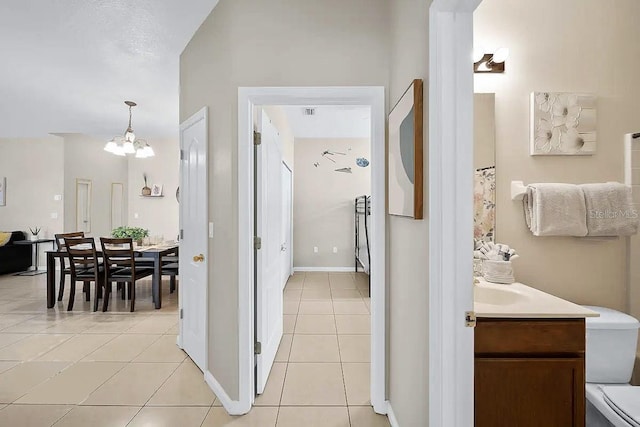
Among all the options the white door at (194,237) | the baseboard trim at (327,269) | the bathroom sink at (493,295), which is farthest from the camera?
the baseboard trim at (327,269)

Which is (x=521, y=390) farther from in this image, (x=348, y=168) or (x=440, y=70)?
(x=348, y=168)

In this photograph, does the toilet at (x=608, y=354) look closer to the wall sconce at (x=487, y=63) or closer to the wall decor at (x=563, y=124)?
the wall decor at (x=563, y=124)

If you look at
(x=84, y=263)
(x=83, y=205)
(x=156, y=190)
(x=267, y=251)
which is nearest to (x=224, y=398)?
(x=267, y=251)

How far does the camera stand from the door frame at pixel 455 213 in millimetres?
1246

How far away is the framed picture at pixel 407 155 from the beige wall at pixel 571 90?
2.36 ft

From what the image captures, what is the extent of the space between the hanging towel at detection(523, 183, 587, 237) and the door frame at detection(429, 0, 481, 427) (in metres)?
0.98

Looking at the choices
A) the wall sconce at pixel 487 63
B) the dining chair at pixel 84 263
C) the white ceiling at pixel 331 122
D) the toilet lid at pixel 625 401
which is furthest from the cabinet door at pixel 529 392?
the dining chair at pixel 84 263

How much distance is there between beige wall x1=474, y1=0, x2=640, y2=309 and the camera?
199 cm

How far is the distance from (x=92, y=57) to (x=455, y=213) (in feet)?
12.5

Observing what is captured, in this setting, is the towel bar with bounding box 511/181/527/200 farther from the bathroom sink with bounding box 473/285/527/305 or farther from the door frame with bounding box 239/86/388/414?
the door frame with bounding box 239/86/388/414

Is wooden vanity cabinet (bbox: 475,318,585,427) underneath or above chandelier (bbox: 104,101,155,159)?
underneath

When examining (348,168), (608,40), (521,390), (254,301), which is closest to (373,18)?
(608,40)

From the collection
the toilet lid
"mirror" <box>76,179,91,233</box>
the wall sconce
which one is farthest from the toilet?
"mirror" <box>76,179,91,233</box>

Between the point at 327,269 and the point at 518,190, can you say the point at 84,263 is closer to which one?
the point at 327,269
